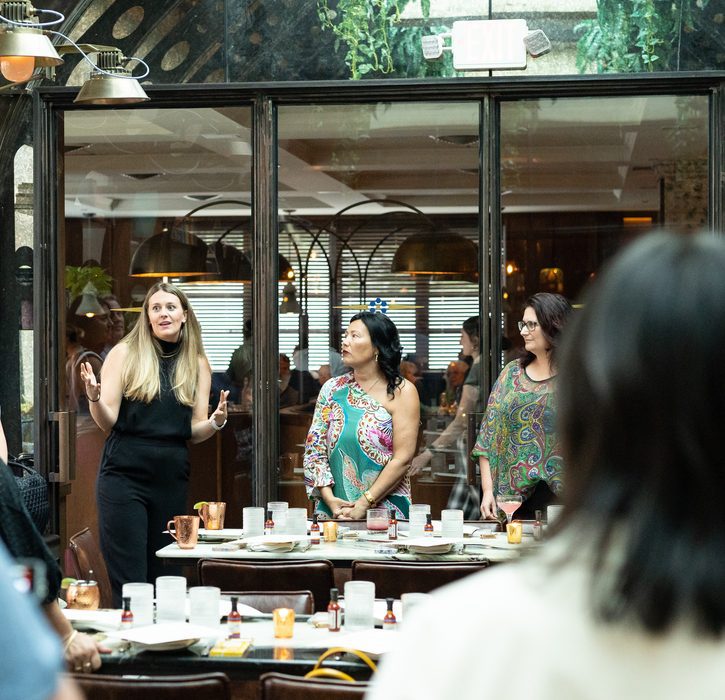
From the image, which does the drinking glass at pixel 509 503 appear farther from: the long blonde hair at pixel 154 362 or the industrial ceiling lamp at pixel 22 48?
the industrial ceiling lamp at pixel 22 48

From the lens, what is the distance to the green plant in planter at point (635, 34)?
22.7ft

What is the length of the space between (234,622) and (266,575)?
0.74 m

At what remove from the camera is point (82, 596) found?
404 centimetres

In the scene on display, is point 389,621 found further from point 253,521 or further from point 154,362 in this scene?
point 154,362

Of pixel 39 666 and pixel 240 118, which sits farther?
pixel 240 118

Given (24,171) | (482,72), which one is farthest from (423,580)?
(24,171)

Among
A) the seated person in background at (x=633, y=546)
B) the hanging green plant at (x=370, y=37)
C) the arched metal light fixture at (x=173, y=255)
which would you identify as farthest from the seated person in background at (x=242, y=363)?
the seated person in background at (x=633, y=546)

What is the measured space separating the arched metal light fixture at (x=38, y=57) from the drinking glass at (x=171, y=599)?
204 centimetres

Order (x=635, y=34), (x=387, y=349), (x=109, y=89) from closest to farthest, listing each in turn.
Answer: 1. (x=109, y=89)
2. (x=387, y=349)
3. (x=635, y=34)

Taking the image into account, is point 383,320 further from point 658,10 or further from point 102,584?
point 658,10

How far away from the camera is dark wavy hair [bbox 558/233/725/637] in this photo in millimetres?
1081

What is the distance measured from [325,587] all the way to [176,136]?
3865mm

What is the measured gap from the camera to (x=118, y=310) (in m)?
7.65

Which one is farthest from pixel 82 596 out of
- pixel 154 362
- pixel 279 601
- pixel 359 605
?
pixel 154 362
